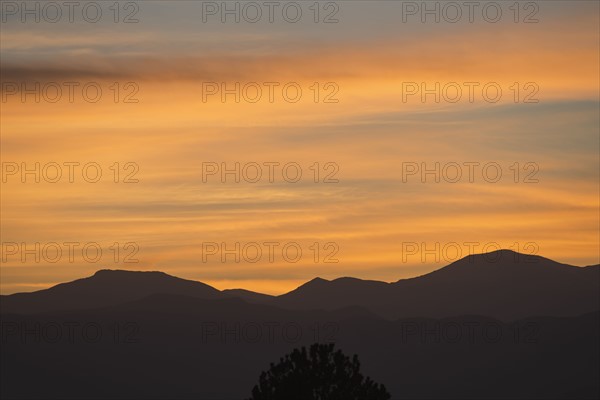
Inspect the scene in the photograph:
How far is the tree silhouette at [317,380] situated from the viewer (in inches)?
1956

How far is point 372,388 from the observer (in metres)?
50.0

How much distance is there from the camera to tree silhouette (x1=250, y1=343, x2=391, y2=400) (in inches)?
1956

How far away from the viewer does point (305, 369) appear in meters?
50.5

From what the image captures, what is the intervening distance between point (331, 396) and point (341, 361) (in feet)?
5.03

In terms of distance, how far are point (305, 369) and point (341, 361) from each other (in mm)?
1692

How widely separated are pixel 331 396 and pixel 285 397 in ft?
6.53

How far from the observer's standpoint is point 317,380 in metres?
50.2

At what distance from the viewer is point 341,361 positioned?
49.9 metres

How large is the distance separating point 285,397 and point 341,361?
2863mm

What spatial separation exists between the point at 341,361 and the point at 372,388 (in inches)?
69.7

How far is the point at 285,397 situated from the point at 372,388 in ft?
12.2
